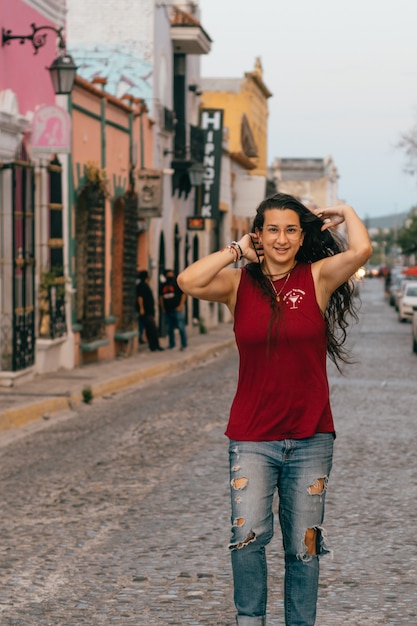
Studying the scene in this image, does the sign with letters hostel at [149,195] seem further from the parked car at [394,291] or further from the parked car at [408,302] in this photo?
the parked car at [394,291]

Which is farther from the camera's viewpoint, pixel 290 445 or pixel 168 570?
pixel 168 570

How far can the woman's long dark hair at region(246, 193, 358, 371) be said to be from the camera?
494 centimetres

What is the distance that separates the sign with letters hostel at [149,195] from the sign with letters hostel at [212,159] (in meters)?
11.1

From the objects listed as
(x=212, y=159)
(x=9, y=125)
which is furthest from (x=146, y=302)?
(x=212, y=159)

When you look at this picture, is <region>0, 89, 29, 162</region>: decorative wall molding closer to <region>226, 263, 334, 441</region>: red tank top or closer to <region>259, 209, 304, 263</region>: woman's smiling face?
<region>259, 209, 304, 263</region>: woman's smiling face

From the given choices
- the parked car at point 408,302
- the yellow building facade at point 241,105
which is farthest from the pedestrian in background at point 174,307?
the yellow building facade at point 241,105

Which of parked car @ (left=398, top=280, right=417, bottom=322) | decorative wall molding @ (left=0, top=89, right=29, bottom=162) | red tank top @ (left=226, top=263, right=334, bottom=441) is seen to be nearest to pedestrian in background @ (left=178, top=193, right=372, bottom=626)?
red tank top @ (left=226, top=263, right=334, bottom=441)

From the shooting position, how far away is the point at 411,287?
4897 cm

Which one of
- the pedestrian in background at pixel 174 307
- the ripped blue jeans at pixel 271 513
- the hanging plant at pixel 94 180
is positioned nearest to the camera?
the ripped blue jeans at pixel 271 513

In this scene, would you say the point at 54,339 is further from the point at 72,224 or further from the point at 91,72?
the point at 91,72

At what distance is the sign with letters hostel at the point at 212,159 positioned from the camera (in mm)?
39438

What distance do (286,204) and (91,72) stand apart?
2823 cm

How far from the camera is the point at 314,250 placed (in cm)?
505

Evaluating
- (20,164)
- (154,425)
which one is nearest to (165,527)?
(154,425)
